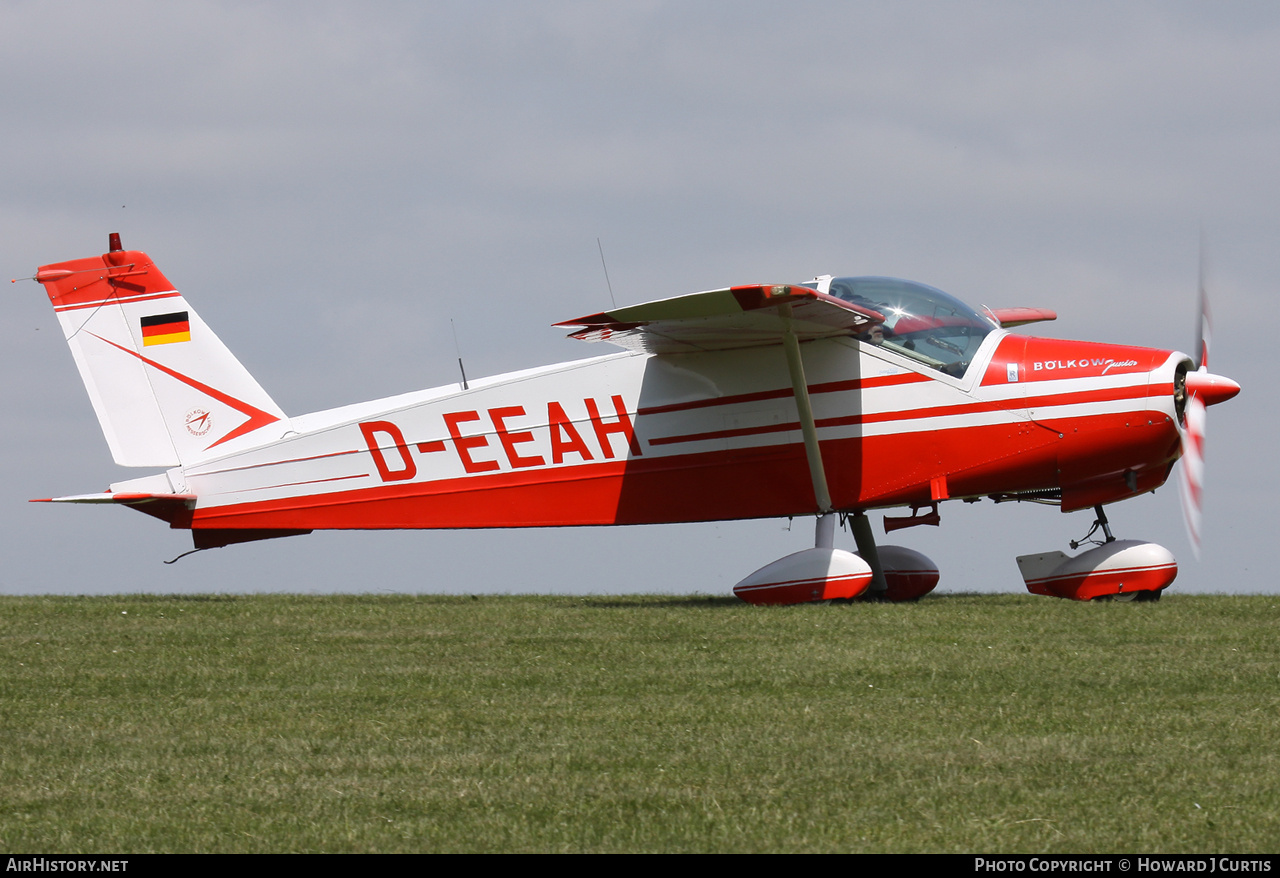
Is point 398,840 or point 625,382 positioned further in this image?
point 625,382

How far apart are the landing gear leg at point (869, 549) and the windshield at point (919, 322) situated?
182 cm

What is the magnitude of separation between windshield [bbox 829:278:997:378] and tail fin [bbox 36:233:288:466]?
20.6ft

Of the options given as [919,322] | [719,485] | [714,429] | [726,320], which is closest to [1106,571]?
[919,322]

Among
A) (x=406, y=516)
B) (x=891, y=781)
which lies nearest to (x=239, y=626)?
(x=406, y=516)

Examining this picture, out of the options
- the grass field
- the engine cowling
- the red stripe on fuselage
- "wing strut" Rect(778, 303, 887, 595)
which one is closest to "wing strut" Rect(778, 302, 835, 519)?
"wing strut" Rect(778, 303, 887, 595)

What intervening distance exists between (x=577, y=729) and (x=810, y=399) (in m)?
6.33

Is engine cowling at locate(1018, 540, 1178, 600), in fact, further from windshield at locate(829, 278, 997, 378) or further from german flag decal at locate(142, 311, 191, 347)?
german flag decal at locate(142, 311, 191, 347)

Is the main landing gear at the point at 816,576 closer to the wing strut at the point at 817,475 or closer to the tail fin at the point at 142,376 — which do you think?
the wing strut at the point at 817,475

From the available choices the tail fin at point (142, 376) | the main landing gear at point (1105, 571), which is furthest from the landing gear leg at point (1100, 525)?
the tail fin at point (142, 376)

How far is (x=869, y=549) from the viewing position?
41.9 feet

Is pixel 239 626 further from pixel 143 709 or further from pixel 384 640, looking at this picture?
pixel 143 709

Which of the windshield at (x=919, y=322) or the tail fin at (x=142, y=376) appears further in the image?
the tail fin at (x=142, y=376)

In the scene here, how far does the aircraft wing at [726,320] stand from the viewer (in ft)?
34.9

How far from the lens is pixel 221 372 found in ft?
45.4
